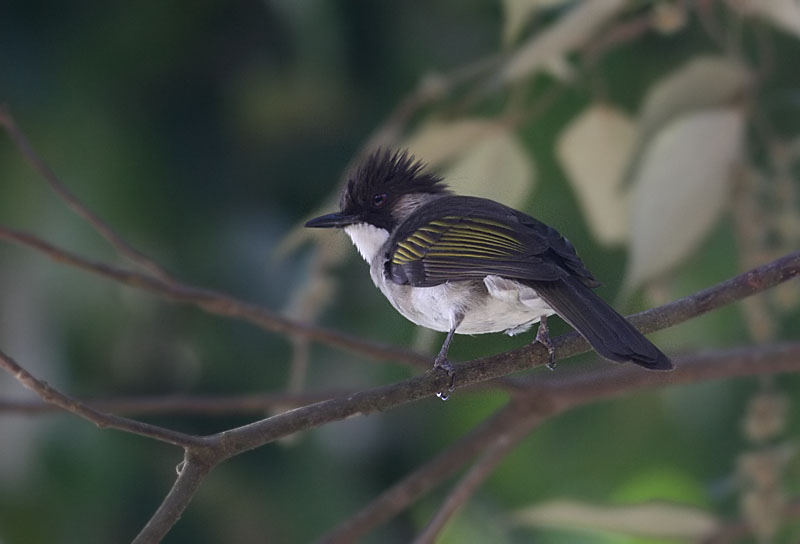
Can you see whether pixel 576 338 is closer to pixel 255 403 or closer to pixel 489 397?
pixel 255 403

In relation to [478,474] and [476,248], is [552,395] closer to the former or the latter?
[478,474]

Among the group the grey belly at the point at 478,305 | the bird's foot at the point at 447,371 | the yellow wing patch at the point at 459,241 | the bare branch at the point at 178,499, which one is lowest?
the bare branch at the point at 178,499

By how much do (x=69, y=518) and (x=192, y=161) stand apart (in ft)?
4.60

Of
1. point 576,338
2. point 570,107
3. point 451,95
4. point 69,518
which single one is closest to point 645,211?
point 576,338

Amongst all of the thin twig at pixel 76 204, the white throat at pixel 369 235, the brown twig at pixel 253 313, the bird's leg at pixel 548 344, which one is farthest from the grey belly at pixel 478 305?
the thin twig at pixel 76 204

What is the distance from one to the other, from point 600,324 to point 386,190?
2.87ft

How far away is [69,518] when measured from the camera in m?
3.96

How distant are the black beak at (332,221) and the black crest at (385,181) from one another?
0.04m

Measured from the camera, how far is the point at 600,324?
1467mm

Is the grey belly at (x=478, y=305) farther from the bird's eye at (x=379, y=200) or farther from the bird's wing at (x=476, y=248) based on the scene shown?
the bird's eye at (x=379, y=200)

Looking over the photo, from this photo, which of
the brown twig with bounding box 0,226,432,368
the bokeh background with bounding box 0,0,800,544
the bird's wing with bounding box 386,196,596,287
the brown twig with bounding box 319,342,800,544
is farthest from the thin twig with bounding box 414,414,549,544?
the bokeh background with bounding box 0,0,800,544

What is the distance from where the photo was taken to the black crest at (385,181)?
2.24 m

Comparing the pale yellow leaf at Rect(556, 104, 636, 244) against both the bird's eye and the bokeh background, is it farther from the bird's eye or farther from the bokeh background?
the bokeh background

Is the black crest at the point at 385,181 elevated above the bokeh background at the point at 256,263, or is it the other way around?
the bokeh background at the point at 256,263
